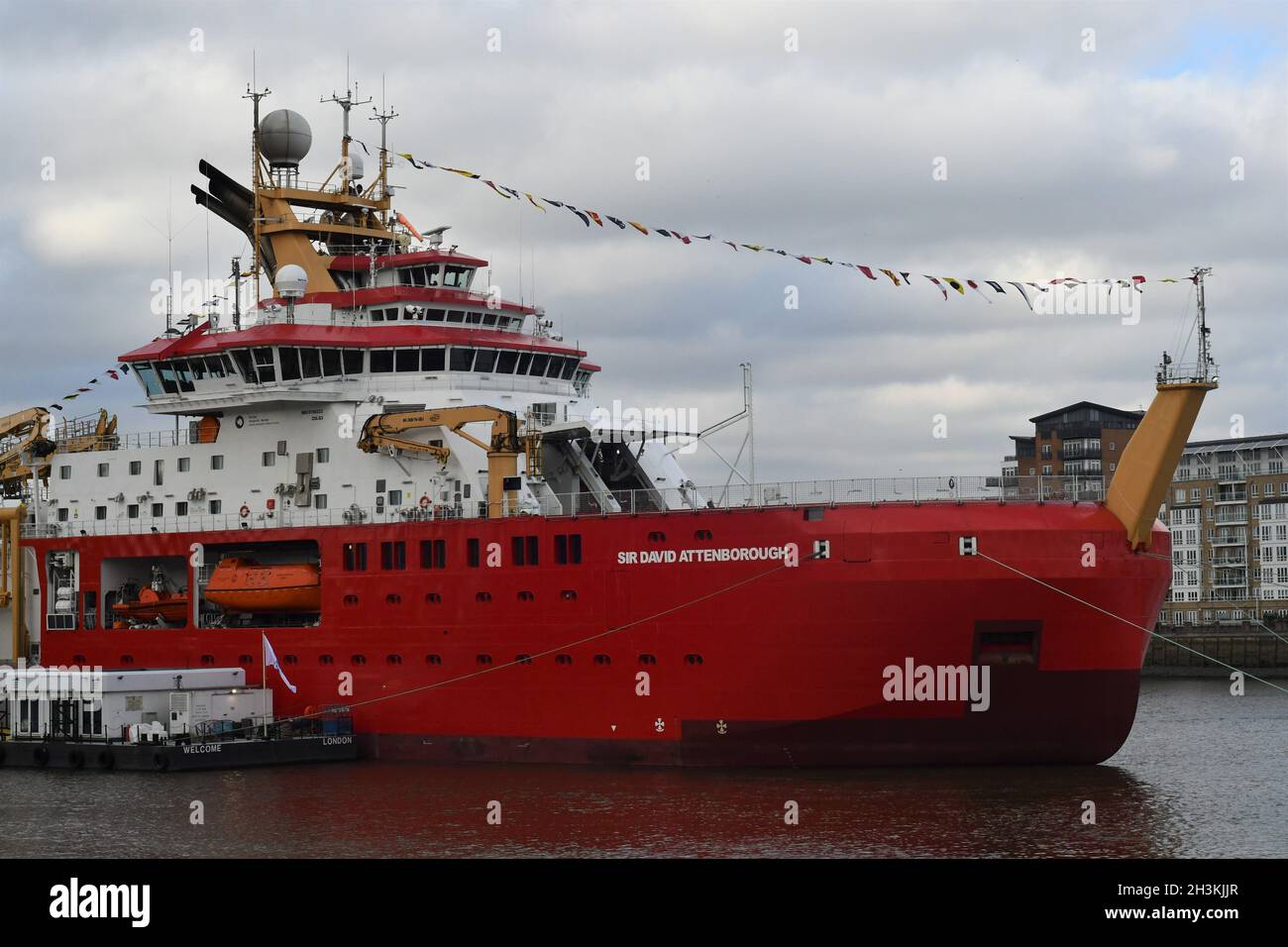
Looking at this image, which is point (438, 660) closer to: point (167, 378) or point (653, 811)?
point (653, 811)

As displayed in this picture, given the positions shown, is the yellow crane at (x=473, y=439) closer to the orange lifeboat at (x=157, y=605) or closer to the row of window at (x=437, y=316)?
the row of window at (x=437, y=316)

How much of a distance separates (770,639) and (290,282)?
16.8m

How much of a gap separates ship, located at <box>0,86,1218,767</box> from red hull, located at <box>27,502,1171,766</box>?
6 centimetres

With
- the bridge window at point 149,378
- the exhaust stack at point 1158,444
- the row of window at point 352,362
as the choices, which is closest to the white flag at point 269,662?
the row of window at point 352,362

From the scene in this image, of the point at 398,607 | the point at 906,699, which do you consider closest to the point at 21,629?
the point at 398,607

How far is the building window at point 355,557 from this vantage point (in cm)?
3612

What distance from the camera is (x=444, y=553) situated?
114 feet

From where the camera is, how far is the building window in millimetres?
36125

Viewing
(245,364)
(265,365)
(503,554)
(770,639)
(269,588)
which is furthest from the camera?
(245,364)

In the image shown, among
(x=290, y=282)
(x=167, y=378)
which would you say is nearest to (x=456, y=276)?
(x=290, y=282)

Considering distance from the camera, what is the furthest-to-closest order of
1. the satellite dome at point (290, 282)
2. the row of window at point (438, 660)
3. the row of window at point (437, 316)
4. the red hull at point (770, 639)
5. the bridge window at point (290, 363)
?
the satellite dome at point (290, 282)
the row of window at point (437, 316)
the bridge window at point (290, 363)
the row of window at point (438, 660)
the red hull at point (770, 639)

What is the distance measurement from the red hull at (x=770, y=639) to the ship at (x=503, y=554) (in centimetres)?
6

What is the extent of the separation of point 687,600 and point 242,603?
12.0 meters
